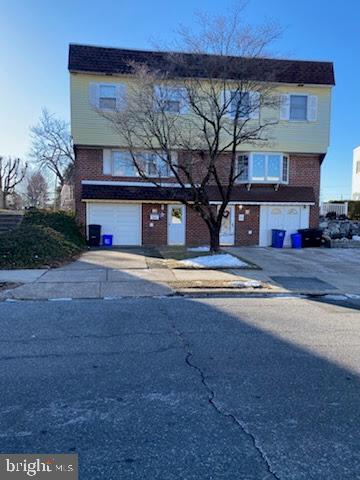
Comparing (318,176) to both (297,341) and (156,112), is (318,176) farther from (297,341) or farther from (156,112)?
(297,341)

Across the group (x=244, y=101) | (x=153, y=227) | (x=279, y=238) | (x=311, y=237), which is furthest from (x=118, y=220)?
(x=311, y=237)

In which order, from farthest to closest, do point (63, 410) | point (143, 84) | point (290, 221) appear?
point (290, 221) < point (143, 84) < point (63, 410)

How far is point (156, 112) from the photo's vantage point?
1591 cm

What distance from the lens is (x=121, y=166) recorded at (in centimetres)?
2138

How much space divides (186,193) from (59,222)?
6.22m

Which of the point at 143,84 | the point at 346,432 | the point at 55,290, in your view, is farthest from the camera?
the point at 143,84

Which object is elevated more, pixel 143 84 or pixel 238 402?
pixel 143 84

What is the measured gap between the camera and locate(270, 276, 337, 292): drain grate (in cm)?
1057

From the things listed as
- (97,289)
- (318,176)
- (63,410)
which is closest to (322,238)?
(318,176)

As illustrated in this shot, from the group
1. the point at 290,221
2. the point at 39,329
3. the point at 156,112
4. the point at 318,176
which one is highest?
the point at 156,112

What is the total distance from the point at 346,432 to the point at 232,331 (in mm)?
3067

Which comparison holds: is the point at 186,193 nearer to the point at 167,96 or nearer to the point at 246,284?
the point at 167,96

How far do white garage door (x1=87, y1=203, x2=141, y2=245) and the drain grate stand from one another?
1090 cm

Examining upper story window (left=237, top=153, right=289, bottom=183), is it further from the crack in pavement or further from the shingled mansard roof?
the crack in pavement
